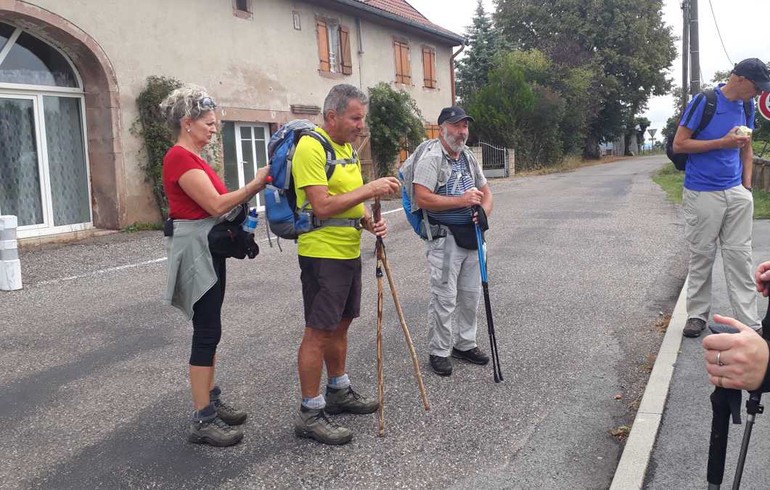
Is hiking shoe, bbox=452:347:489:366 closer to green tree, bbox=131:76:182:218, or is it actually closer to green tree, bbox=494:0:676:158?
green tree, bbox=131:76:182:218

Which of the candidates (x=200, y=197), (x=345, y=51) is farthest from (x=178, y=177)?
(x=345, y=51)

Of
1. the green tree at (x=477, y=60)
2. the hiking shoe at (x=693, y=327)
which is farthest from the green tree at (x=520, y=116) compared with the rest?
the hiking shoe at (x=693, y=327)

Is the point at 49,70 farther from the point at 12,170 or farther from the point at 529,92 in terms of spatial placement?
the point at 529,92

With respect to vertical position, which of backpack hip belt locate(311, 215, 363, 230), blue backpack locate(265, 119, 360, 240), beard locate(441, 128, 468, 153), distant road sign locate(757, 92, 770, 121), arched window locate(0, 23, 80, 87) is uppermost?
arched window locate(0, 23, 80, 87)

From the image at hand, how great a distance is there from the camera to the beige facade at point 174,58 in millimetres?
12445

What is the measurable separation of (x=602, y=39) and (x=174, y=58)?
34.9 meters

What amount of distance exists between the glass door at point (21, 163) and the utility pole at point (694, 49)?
16.6 meters

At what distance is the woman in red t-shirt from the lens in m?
3.33

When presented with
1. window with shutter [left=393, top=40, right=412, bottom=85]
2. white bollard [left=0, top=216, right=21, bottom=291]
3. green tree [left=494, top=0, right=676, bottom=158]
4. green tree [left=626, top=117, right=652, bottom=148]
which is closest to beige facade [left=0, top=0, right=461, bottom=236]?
window with shutter [left=393, top=40, right=412, bottom=85]

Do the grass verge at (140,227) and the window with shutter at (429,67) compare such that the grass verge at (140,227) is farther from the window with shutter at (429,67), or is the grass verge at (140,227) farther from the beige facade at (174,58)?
the window with shutter at (429,67)

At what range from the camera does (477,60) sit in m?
40.7

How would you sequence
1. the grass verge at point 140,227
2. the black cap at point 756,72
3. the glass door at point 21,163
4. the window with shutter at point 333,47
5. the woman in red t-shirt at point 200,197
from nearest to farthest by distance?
the woman in red t-shirt at point 200,197 < the black cap at point 756,72 < the glass door at point 21,163 < the grass verge at point 140,227 < the window with shutter at point 333,47

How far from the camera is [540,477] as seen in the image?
321cm

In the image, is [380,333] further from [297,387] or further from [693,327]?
[693,327]
